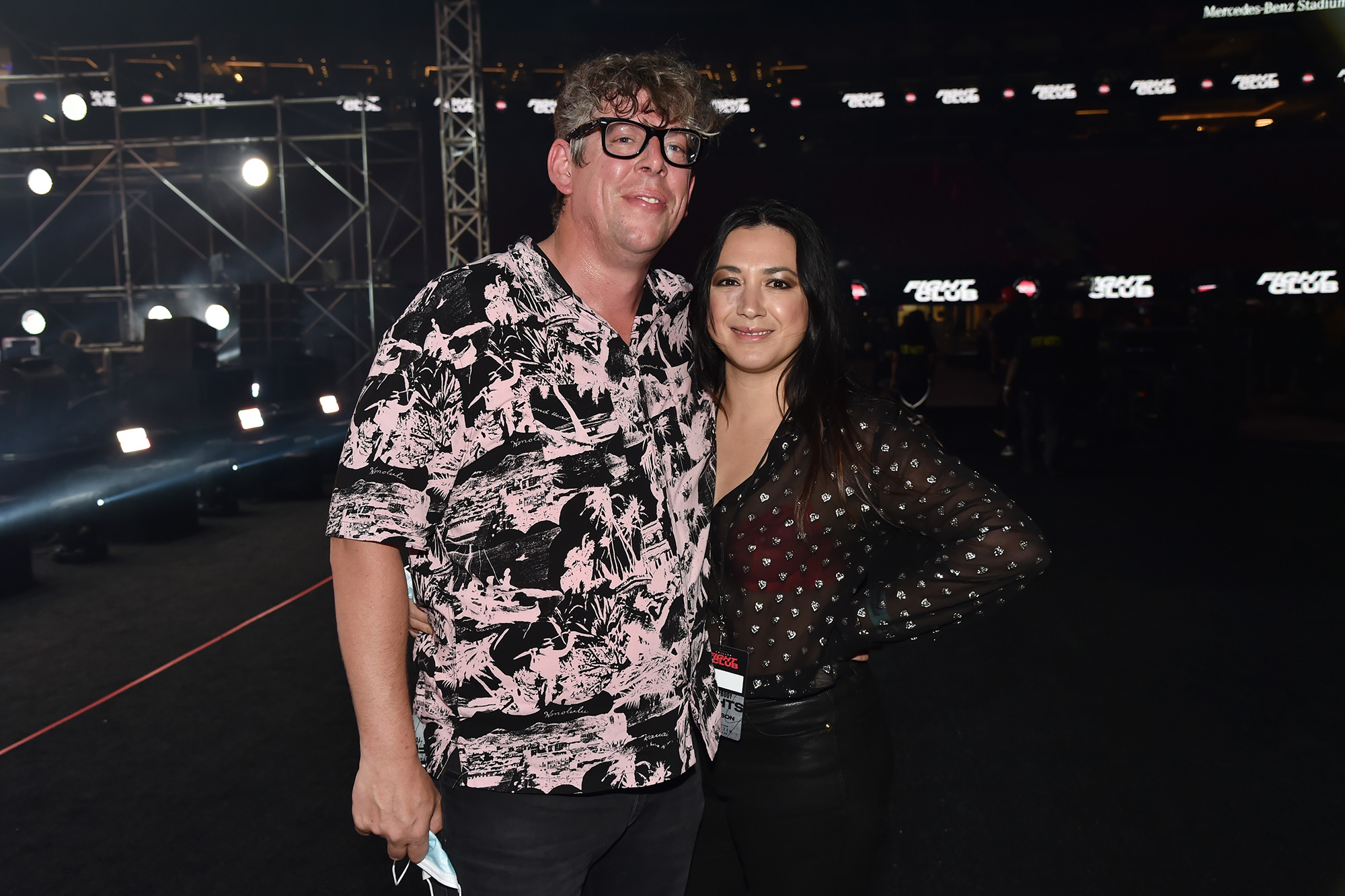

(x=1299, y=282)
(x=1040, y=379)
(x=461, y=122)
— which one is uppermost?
(x=461, y=122)

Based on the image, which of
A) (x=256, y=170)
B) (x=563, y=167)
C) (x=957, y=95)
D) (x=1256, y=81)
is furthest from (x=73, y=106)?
(x=1256, y=81)

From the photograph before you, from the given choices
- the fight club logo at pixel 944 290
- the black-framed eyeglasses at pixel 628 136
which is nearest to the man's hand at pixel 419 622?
the black-framed eyeglasses at pixel 628 136

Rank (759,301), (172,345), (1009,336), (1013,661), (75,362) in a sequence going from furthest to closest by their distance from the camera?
1. (75,362)
2. (1009,336)
3. (172,345)
4. (1013,661)
5. (759,301)

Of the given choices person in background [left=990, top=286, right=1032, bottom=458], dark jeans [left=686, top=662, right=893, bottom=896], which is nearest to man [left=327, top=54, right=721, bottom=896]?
dark jeans [left=686, top=662, right=893, bottom=896]

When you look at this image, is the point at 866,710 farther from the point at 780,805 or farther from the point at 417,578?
the point at 417,578

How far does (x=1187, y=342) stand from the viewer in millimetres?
9836

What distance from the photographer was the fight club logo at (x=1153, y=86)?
52.5 feet

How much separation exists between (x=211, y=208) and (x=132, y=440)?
8661 millimetres

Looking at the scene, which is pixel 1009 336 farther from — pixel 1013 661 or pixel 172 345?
pixel 172 345

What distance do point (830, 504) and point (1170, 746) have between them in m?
2.43

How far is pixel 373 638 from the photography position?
110 centimetres

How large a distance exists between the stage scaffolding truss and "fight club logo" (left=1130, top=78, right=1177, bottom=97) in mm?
13663

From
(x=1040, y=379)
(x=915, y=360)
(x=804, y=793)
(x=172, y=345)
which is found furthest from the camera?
(x=915, y=360)

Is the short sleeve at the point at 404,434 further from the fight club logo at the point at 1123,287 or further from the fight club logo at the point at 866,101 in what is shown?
the fight club logo at the point at 866,101
